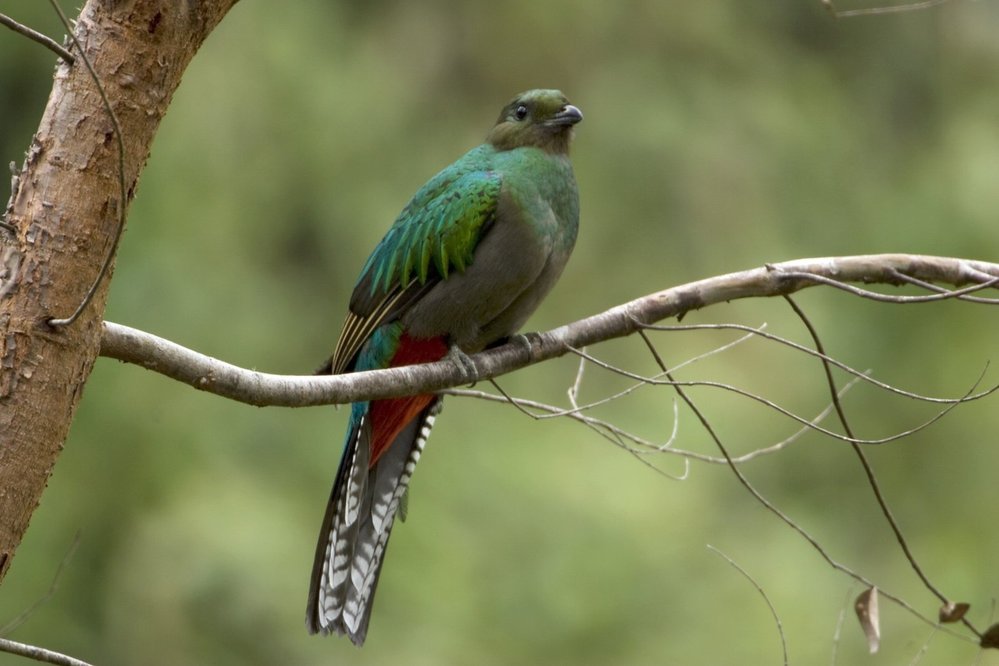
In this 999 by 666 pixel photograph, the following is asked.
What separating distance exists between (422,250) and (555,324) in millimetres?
3250

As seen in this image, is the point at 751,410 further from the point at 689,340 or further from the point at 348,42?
the point at 348,42

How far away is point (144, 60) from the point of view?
231cm

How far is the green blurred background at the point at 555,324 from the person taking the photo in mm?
5684

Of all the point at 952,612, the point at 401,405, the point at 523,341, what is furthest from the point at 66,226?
the point at 952,612

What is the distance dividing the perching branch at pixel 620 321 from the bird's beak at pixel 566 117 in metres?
1.04

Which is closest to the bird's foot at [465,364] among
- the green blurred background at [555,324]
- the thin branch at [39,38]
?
the thin branch at [39,38]

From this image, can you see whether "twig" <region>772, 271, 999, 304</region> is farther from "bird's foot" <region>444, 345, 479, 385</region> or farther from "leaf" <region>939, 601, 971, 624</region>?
"bird's foot" <region>444, 345, 479, 385</region>

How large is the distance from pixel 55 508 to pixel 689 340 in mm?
3483

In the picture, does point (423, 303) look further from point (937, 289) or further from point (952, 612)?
point (952, 612)

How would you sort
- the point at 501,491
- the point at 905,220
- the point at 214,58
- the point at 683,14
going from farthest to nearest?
the point at 683,14
the point at 905,220
the point at 214,58
the point at 501,491

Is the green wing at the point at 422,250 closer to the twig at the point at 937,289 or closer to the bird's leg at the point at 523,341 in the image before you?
the bird's leg at the point at 523,341

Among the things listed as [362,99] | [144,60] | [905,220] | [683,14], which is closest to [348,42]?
[362,99]

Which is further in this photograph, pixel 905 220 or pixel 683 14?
pixel 683 14

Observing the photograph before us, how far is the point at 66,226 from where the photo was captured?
2250 mm
